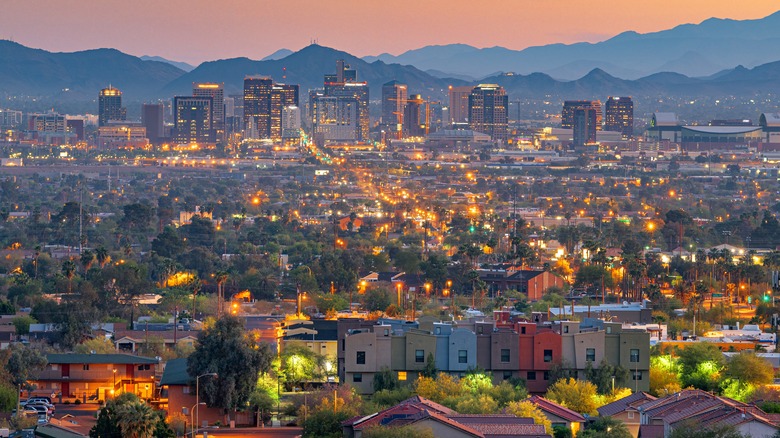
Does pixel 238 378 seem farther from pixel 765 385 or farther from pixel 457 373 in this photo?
pixel 765 385

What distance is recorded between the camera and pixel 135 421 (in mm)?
38594

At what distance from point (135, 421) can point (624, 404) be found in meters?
13.3

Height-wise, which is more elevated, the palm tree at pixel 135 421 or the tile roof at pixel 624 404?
the palm tree at pixel 135 421

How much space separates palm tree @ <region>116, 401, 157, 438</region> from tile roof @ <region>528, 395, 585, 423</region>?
10.0m

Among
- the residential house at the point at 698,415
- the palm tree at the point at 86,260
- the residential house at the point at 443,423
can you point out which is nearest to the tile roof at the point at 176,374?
the residential house at the point at 443,423

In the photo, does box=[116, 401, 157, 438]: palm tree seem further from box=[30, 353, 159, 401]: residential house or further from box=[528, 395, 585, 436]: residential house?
box=[30, 353, 159, 401]: residential house

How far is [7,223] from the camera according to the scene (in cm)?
12619

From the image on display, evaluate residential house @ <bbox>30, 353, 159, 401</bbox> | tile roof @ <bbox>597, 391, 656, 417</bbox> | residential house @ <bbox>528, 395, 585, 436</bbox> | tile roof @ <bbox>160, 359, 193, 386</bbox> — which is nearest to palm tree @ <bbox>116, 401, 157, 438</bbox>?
tile roof @ <bbox>160, 359, 193, 386</bbox>

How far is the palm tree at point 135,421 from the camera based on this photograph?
3850 centimetres

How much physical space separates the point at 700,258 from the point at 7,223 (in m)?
55.0

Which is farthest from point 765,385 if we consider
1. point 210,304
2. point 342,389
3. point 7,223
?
point 7,223

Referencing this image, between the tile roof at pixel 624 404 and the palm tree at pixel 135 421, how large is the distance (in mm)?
11854

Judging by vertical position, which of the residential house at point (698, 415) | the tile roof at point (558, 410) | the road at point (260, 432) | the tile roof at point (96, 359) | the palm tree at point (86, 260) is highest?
the residential house at point (698, 415)

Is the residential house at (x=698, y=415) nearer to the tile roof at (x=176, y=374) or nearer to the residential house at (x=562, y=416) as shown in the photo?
the residential house at (x=562, y=416)
